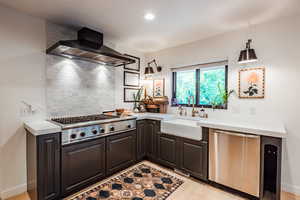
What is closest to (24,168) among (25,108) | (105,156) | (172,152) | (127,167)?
(25,108)

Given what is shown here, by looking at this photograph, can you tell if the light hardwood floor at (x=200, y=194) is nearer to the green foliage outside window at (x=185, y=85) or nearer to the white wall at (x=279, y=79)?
the white wall at (x=279, y=79)

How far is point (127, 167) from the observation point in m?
2.74

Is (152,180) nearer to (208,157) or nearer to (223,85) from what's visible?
(208,157)

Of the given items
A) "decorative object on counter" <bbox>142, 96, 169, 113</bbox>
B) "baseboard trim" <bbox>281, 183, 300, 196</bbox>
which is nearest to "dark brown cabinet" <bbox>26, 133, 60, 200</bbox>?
"decorative object on counter" <bbox>142, 96, 169, 113</bbox>

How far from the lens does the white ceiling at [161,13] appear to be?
6.03ft

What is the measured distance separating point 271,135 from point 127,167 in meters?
2.24

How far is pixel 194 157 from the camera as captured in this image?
2361 mm

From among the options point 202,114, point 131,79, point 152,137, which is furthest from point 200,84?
point 131,79

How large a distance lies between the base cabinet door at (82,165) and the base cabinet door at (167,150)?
41.8 inches

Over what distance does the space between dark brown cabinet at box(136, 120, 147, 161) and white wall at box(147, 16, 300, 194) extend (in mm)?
1590

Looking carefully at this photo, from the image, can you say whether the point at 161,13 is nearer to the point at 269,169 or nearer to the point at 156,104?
the point at 156,104

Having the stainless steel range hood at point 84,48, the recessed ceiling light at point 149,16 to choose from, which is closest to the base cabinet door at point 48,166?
the stainless steel range hood at point 84,48

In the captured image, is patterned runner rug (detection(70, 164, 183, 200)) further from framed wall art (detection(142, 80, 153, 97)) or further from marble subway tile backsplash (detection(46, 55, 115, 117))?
framed wall art (detection(142, 80, 153, 97))

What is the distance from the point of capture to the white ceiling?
1.84 meters
